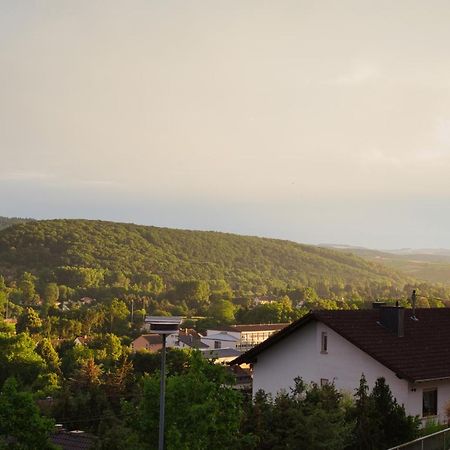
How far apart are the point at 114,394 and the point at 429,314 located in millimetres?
28129

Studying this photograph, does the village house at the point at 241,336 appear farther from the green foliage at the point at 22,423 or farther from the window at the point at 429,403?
the green foliage at the point at 22,423

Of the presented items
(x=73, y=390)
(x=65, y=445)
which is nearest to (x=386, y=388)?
(x=65, y=445)

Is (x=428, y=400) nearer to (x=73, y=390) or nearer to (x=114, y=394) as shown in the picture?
(x=114, y=394)

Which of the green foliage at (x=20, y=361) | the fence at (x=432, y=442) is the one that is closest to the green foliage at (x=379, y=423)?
the fence at (x=432, y=442)

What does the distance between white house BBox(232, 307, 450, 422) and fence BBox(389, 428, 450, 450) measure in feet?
20.3

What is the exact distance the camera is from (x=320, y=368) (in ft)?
92.8

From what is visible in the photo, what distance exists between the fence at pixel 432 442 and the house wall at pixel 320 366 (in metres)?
6.47

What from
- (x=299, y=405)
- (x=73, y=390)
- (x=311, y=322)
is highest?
(x=311, y=322)

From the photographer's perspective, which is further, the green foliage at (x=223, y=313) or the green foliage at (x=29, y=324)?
the green foliage at (x=223, y=313)

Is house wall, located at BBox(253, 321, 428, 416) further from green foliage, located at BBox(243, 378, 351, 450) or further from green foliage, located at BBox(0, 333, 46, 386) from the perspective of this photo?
green foliage, located at BBox(0, 333, 46, 386)

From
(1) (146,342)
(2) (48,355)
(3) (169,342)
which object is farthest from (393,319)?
(3) (169,342)

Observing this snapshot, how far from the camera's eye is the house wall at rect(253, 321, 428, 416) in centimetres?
2638

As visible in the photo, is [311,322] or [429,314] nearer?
[311,322]

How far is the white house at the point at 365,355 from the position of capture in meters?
26.4
